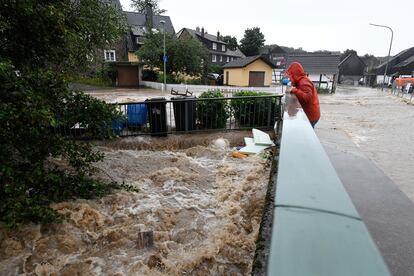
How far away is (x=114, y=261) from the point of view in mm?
3035

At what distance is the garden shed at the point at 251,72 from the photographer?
104 ft

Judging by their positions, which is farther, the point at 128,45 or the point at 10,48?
the point at 128,45

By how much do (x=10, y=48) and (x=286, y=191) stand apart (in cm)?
352

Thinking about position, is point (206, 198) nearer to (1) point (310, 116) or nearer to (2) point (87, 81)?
(1) point (310, 116)

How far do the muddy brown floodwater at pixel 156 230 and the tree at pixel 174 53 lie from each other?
24044 mm

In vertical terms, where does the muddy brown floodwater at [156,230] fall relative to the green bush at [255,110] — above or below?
below

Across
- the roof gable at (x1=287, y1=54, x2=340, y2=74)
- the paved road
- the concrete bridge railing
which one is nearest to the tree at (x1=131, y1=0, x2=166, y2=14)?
the roof gable at (x1=287, y1=54, x2=340, y2=74)

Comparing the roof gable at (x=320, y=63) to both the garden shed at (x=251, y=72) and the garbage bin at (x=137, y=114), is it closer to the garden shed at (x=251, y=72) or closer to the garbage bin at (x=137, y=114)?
the garden shed at (x=251, y=72)

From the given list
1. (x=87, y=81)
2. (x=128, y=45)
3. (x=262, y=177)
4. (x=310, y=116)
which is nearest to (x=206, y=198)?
(x=262, y=177)

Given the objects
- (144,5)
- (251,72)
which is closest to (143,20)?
(144,5)

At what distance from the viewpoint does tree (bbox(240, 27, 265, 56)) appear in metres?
61.8

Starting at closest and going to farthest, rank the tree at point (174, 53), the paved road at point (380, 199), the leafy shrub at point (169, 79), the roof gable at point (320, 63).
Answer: the paved road at point (380, 199) < the tree at point (174, 53) < the leafy shrub at point (169, 79) < the roof gable at point (320, 63)

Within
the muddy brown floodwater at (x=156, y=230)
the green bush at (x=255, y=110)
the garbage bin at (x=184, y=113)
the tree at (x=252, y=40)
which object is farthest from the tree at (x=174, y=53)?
the tree at (x=252, y=40)

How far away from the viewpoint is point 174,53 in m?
27.7
